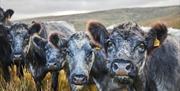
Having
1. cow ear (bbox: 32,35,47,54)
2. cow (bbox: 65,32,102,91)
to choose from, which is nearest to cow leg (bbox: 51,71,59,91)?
cow ear (bbox: 32,35,47,54)

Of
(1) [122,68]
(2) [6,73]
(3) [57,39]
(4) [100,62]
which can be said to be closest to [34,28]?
(2) [6,73]

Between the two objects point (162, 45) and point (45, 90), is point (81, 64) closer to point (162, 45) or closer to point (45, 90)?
point (162, 45)

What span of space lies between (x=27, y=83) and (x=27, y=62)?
24.9 inches

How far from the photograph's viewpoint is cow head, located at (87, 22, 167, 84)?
8328mm

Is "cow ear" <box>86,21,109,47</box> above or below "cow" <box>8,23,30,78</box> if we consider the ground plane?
above

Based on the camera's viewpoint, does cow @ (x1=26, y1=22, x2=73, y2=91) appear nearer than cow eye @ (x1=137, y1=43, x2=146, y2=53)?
No

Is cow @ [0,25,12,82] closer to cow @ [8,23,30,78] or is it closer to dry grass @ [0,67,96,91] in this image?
cow @ [8,23,30,78]

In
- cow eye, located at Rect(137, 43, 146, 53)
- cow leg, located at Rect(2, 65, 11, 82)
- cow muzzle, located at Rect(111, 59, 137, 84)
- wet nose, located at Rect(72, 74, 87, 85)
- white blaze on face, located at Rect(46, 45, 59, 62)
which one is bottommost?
cow leg, located at Rect(2, 65, 11, 82)

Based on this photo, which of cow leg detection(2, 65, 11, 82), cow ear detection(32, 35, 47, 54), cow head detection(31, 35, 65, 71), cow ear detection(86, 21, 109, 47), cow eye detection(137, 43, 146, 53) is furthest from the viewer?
cow leg detection(2, 65, 11, 82)

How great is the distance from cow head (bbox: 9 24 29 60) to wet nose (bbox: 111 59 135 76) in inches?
185

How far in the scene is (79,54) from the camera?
9953 mm

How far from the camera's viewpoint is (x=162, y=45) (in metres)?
9.70

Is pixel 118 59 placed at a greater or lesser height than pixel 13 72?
greater

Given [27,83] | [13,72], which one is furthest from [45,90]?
[13,72]
